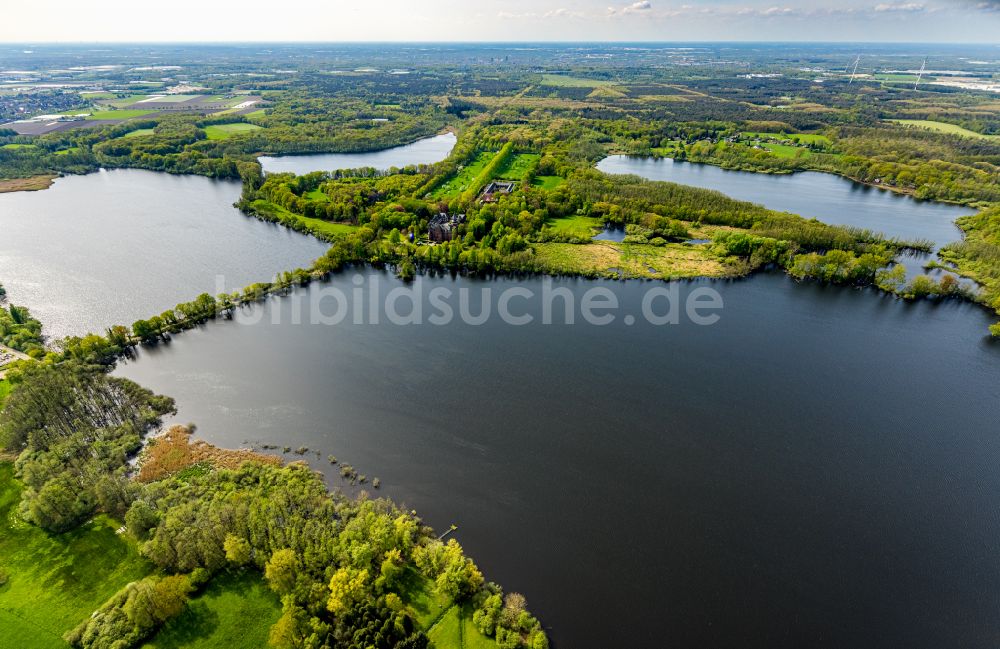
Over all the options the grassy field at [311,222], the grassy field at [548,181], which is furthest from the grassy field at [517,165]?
the grassy field at [311,222]

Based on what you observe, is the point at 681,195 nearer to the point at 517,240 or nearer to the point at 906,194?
the point at 517,240

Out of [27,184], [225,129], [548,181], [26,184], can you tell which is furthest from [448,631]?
[225,129]

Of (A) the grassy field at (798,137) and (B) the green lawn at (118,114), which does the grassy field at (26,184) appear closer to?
(B) the green lawn at (118,114)

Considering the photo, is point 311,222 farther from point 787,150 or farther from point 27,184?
point 787,150

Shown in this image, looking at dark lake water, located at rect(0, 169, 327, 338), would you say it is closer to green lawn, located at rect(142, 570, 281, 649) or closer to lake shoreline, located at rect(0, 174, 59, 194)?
lake shoreline, located at rect(0, 174, 59, 194)

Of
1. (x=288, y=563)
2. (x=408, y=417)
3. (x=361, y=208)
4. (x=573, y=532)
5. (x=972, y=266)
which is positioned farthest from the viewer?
(x=361, y=208)

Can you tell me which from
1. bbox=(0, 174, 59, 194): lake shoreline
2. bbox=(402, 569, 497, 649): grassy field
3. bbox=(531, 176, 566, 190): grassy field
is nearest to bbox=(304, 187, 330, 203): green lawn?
bbox=(531, 176, 566, 190): grassy field

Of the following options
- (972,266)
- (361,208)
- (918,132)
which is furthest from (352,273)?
(918,132)
